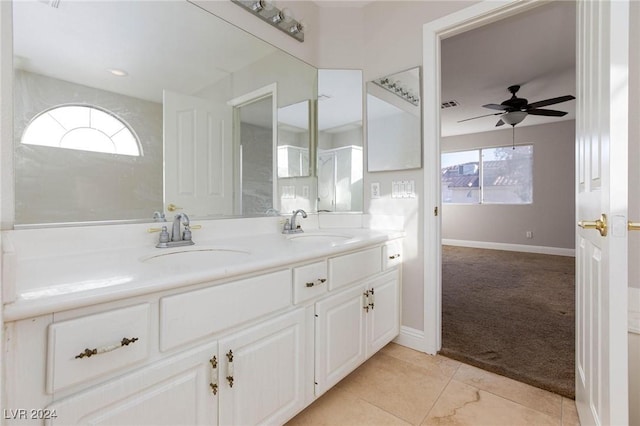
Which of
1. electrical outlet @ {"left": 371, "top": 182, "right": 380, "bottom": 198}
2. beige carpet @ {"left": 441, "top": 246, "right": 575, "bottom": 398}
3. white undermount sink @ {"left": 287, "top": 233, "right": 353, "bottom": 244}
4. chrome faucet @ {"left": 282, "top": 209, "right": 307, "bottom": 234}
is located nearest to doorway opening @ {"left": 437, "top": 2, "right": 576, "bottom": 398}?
beige carpet @ {"left": 441, "top": 246, "right": 575, "bottom": 398}

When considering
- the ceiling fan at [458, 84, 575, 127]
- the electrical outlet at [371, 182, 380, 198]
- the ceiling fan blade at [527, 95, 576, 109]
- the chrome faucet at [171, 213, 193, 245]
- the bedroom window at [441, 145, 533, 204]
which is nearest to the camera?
the chrome faucet at [171, 213, 193, 245]

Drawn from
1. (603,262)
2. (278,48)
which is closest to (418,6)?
(278,48)

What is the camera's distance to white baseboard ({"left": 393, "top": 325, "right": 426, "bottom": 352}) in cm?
198

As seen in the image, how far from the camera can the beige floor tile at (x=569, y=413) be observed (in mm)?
1352

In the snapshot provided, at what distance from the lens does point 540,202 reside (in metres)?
5.54

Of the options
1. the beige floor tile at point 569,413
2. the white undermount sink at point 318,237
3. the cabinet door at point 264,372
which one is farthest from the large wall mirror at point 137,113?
the beige floor tile at point 569,413

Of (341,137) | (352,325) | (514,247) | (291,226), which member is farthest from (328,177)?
(514,247)

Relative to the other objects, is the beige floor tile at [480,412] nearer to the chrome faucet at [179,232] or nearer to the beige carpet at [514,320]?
the beige carpet at [514,320]

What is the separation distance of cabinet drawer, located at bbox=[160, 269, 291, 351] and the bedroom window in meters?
6.15

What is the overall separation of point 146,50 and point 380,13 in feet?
5.25

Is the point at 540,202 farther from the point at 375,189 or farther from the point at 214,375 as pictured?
the point at 214,375

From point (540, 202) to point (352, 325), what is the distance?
18.5ft

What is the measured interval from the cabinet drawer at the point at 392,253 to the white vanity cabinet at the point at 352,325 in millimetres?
58

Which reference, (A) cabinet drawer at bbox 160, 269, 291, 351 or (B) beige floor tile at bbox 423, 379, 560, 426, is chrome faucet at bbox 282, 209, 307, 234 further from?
(B) beige floor tile at bbox 423, 379, 560, 426
